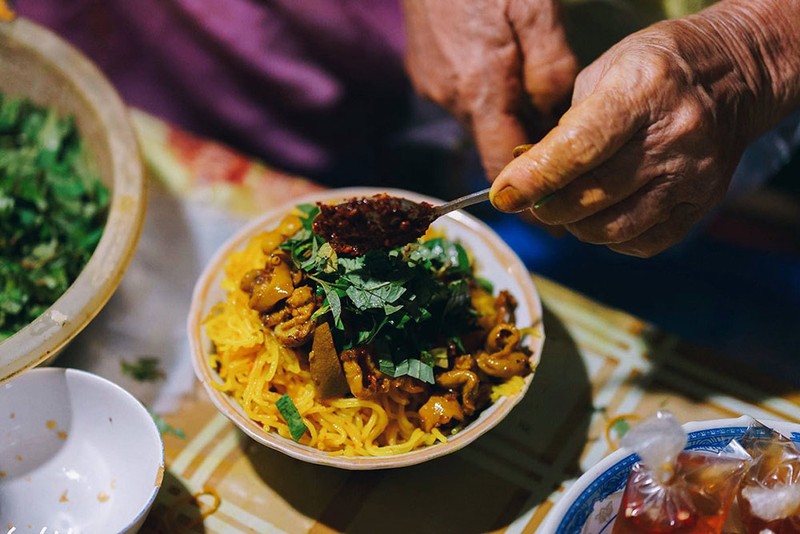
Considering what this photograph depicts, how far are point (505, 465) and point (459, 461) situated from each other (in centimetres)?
13

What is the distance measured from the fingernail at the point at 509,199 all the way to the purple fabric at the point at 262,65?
68.4 inches

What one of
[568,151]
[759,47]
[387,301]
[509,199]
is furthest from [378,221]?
[759,47]

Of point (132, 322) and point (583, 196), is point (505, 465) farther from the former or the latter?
point (132, 322)

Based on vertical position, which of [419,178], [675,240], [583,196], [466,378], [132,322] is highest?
[583,196]

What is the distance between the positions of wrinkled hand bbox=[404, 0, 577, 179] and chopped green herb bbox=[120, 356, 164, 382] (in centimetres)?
118

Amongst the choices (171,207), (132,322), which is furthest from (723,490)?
(171,207)

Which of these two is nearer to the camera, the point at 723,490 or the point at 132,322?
the point at 723,490

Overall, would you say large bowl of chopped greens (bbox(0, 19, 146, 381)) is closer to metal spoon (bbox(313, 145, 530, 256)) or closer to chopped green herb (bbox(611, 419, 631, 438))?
metal spoon (bbox(313, 145, 530, 256))

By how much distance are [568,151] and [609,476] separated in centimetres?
73

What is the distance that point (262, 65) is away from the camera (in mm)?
3234

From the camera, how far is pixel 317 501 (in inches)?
80.0

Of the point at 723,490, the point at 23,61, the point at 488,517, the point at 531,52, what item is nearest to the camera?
the point at 723,490

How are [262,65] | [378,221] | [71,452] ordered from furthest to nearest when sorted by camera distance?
[262,65]
[71,452]
[378,221]

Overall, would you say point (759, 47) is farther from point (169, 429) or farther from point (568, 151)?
point (169, 429)
